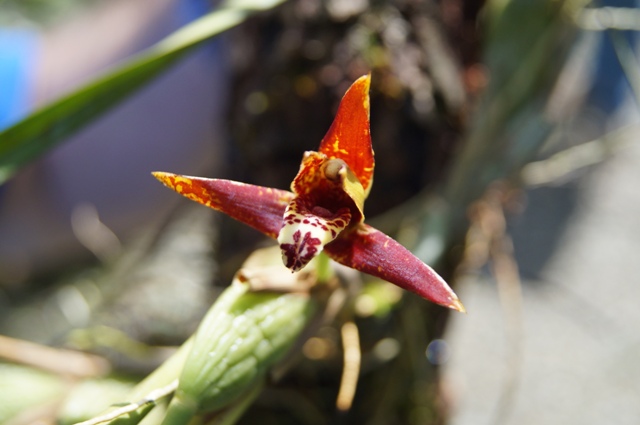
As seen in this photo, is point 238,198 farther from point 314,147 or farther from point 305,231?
point 314,147

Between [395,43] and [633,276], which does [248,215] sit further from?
[633,276]

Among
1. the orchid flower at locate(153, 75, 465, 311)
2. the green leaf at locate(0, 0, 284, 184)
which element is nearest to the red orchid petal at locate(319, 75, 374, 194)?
the orchid flower at locate(153, 75, 465, 311)

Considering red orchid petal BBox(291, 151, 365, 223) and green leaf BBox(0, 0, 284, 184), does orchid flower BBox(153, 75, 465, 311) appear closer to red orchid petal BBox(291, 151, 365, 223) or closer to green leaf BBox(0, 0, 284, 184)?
red orchid petal BBox(291, 151, 365, 223)

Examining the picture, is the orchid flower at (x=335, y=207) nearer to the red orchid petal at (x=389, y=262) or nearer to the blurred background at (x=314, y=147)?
the red orchid petal at (x=389, y=262)

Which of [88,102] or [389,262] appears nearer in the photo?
[389,262]

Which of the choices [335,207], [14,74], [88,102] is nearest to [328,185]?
[335,207]

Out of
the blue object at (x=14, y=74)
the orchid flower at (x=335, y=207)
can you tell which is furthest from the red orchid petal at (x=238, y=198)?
the blue object at (x=14, y=74)

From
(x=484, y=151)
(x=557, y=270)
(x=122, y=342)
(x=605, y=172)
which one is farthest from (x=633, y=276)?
(x=122, y=342)
